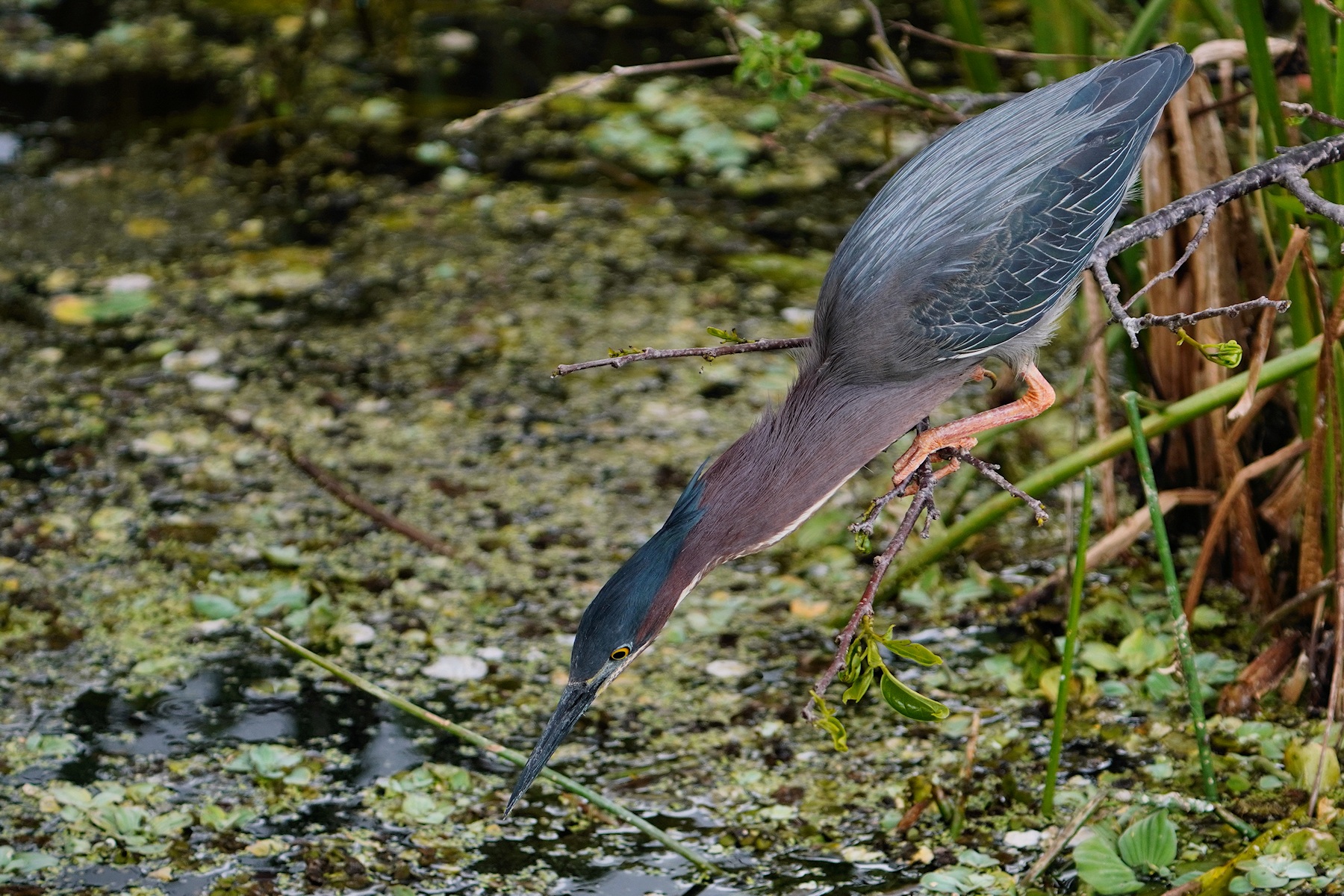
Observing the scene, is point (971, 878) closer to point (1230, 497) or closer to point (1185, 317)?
point (1230, 497)

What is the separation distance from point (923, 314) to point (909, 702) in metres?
0.65

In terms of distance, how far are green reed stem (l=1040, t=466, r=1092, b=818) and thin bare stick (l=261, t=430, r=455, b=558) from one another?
1507mm

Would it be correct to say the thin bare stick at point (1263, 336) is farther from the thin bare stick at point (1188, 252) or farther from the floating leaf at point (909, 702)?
the floating leaf at point (909, 702)

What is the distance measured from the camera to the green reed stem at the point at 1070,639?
2252 millimetres

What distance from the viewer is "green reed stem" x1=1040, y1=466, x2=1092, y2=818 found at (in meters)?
2.25

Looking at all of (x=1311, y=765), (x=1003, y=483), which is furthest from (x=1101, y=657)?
(x=1003, y=483)

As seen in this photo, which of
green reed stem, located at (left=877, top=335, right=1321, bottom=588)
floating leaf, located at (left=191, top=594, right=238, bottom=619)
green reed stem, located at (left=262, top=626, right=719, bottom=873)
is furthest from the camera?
floating leaf, located at (left=191, top=594, right=238, bottom=619)

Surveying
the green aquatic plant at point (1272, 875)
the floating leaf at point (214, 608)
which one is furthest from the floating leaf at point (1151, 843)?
the floating leaf at point (214, 608)

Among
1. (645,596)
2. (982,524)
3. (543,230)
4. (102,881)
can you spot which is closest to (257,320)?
(543,230)

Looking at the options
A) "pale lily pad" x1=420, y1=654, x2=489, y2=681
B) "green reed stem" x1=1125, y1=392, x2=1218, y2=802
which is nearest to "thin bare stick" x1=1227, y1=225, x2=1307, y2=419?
"green reed stem" x1=1125, y1=392, x2=1218, y2=802

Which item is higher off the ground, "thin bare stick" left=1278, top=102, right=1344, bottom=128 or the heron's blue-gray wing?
"thin bare stick" left=1278, top=102, right=1344, bottom=128

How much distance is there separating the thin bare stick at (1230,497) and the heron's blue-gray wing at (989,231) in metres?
0.77

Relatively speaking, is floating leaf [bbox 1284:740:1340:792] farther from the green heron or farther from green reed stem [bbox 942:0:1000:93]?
green reed stem [bbox 942:0:1000:93]

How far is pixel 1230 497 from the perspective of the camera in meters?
2.87
